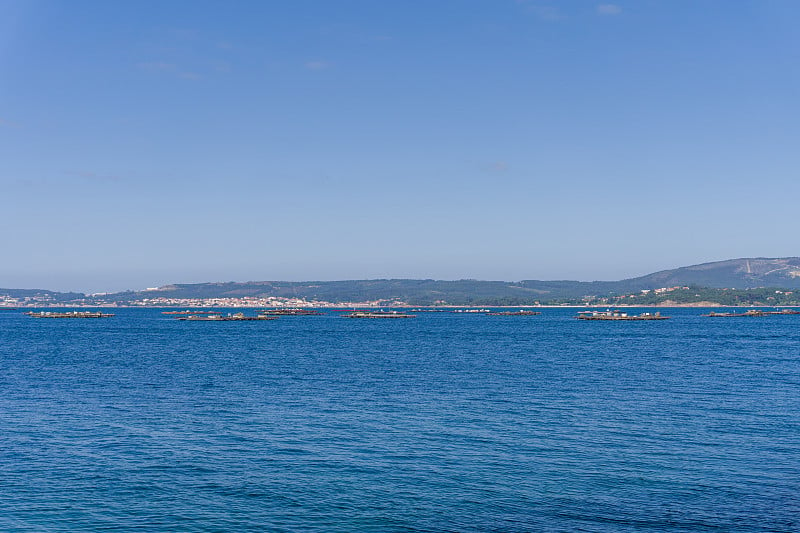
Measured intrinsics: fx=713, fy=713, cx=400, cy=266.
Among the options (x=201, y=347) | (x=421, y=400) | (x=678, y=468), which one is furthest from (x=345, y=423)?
(x=201, y=347)

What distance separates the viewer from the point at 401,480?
29.9 meters

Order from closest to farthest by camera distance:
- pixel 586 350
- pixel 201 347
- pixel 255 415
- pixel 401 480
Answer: pixel 401 480, pixel 255 415, pixel 586 350, pixel 201 347

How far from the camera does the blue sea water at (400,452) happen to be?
1019 inches

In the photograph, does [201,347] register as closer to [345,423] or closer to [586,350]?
[586,350]

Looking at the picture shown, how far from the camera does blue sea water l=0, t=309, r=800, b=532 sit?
84.9 ft

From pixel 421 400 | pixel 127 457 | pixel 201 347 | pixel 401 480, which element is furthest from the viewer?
pixel 201 347

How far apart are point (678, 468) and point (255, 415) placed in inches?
970

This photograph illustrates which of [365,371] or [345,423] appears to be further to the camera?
[365,371]

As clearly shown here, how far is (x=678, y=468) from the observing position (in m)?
31.5

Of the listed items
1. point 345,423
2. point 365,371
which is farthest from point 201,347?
point 345,423

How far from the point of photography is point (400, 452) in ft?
112

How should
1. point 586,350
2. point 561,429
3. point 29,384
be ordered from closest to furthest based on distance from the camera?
point 561,429, point 29,384, point 586,350

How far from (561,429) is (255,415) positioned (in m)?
18.4

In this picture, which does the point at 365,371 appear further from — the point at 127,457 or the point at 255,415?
the point at 127,457
